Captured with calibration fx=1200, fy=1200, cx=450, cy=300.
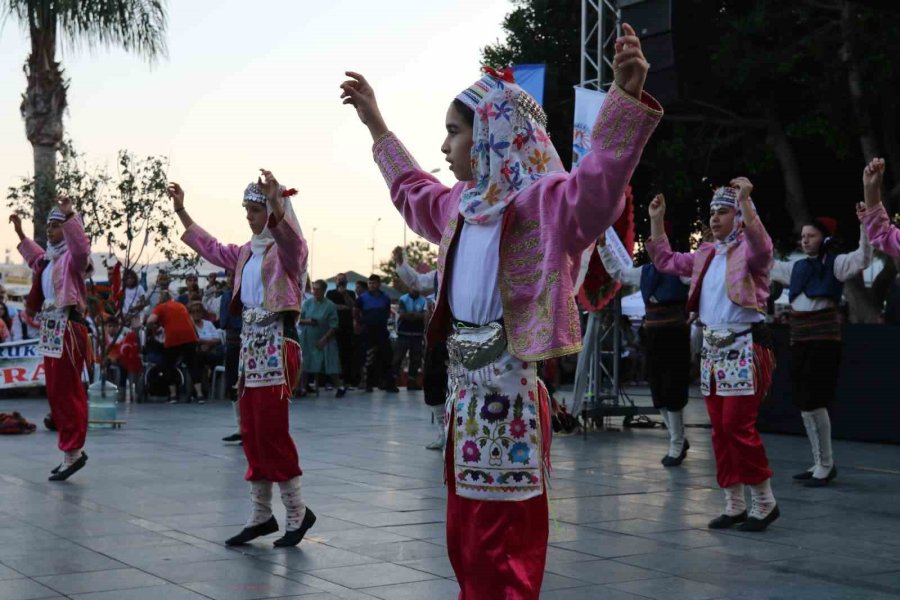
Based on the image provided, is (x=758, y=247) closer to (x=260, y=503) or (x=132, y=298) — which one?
(x=260, y=503)

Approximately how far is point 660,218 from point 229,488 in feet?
11.9

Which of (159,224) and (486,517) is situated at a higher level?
(159,224)

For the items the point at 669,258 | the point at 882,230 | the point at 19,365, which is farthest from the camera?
the point at 19,365

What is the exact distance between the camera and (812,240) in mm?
9234

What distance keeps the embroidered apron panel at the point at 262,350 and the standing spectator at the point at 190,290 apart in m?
11.2

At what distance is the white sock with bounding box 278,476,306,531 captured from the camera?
6.44 metres

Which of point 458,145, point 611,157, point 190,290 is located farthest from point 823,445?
point 190,290

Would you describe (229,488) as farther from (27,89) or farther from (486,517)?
(27,89)

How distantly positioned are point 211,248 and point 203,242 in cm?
7

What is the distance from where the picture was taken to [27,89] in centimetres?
1938

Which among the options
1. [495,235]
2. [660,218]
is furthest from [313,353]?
[495,235]

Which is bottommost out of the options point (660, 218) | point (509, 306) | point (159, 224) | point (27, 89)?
point (509, 306)

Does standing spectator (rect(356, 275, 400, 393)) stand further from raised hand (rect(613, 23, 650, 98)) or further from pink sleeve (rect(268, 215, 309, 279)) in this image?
raised hand (rect(613, 23, 650, 98))

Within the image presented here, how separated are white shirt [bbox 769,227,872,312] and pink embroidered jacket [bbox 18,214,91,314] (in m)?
5.03
